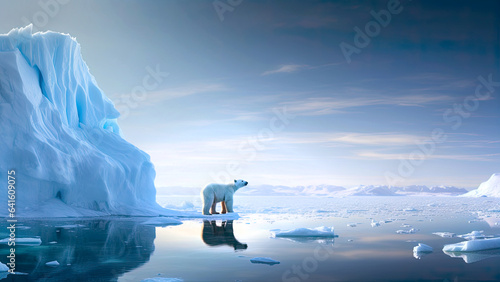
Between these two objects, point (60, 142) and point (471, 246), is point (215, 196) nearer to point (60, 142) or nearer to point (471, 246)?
point (60, 142)

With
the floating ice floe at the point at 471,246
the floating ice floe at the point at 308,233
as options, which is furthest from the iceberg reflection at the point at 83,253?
the floating ice floe at the point at 471,246

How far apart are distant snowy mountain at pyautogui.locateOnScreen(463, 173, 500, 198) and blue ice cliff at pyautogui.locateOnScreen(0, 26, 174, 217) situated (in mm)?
90857

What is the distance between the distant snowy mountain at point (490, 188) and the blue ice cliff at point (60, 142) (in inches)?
3577

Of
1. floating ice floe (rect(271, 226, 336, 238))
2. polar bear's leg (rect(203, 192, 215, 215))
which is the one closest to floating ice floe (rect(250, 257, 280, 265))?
floating ice floe (rect(271, 226, 336, 238))

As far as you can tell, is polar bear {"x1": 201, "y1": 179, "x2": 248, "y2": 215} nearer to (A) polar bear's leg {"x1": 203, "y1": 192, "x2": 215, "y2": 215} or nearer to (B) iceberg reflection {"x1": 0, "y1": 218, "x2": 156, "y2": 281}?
(A) polar bear's leg {"x1": 203, "y1": 192, "x2": 215, "y2": 215}

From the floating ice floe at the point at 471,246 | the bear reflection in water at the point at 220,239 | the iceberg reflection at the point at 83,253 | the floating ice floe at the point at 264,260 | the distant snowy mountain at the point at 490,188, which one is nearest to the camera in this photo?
the iceberg reflection at the point at 83,253

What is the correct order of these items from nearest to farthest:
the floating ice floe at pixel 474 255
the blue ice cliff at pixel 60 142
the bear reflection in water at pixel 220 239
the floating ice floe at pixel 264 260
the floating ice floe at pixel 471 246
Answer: the floating ice floe at pixel 264 260, the floating ice floe at pixel 474 255, the floating ice floe at pixel 471 246, the bear reflection in water at pixel 220 239, the blue ice cliff at pixel 60 142

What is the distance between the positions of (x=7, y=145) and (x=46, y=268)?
15.0m

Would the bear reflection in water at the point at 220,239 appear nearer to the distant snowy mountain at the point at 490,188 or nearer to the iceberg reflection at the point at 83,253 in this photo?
the iceberg reflection at the point at 83,253

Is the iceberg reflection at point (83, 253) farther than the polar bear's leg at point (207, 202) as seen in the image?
No

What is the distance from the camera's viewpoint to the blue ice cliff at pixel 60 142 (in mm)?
19859

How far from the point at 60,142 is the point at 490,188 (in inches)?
4022

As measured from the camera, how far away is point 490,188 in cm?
9788

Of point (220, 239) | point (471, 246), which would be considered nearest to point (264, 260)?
point (220, 239)
